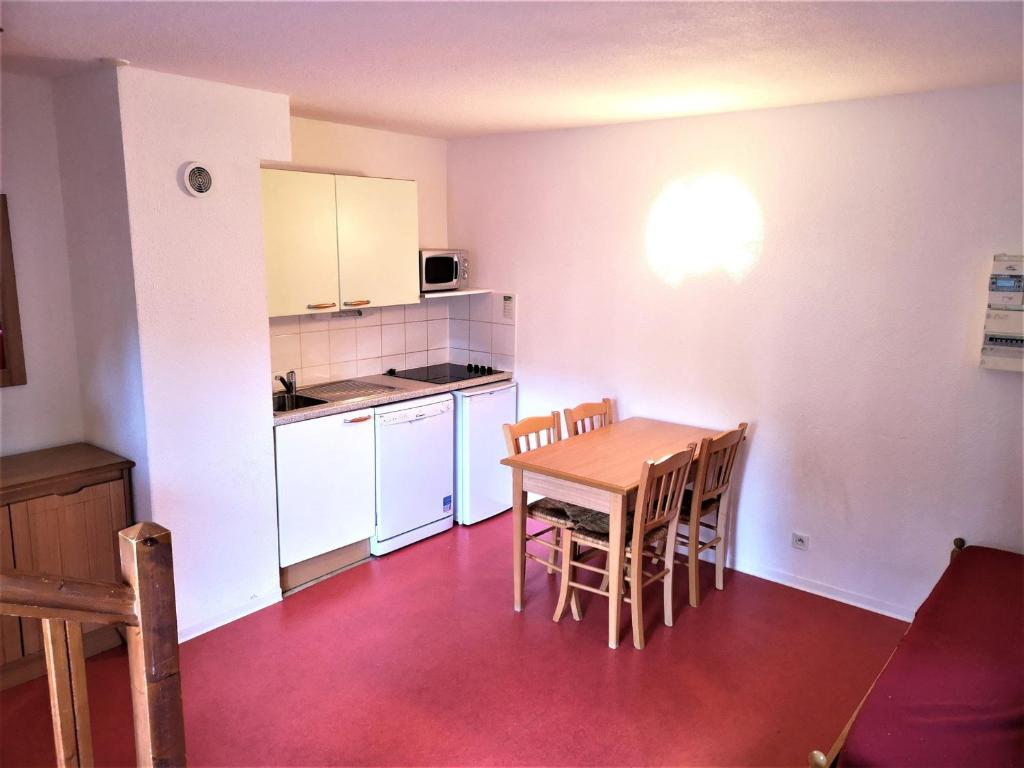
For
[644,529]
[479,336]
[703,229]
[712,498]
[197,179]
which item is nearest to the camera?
[197,179]

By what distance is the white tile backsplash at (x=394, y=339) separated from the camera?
159 inches

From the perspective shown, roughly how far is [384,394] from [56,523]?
1610 mm

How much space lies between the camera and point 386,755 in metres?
2.48

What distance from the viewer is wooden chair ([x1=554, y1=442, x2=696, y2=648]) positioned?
9.81 feet

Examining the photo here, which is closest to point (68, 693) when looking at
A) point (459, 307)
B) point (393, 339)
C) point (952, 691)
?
point (952, 691)

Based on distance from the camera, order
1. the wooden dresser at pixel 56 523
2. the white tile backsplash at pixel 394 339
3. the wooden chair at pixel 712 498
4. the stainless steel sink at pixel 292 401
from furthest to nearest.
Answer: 1. the white tile backsplash at pixel 394 339
2. the stainless steel sink at pixel 292 401
3. the wooden chair at pixel 712 498
4. the wooden dresser at pixel 56 523

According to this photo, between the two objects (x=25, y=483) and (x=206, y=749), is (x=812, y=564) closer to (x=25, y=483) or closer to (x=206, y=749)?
(x=206, y=749)

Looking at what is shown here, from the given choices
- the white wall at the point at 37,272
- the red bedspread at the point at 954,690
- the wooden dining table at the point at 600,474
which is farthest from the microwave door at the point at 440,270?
the red bedspread at the point at 954,690

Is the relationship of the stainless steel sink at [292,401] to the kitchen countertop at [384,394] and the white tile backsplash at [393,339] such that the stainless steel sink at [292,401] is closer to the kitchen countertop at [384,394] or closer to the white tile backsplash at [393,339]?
the kitchen countertop at [384,394]

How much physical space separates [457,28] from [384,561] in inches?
109

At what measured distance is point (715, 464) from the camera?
11.1 ft

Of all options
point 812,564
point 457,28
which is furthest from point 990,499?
point 457,28

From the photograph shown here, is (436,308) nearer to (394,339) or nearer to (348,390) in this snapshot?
(394,339)

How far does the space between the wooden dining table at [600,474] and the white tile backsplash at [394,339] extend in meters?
1.23
